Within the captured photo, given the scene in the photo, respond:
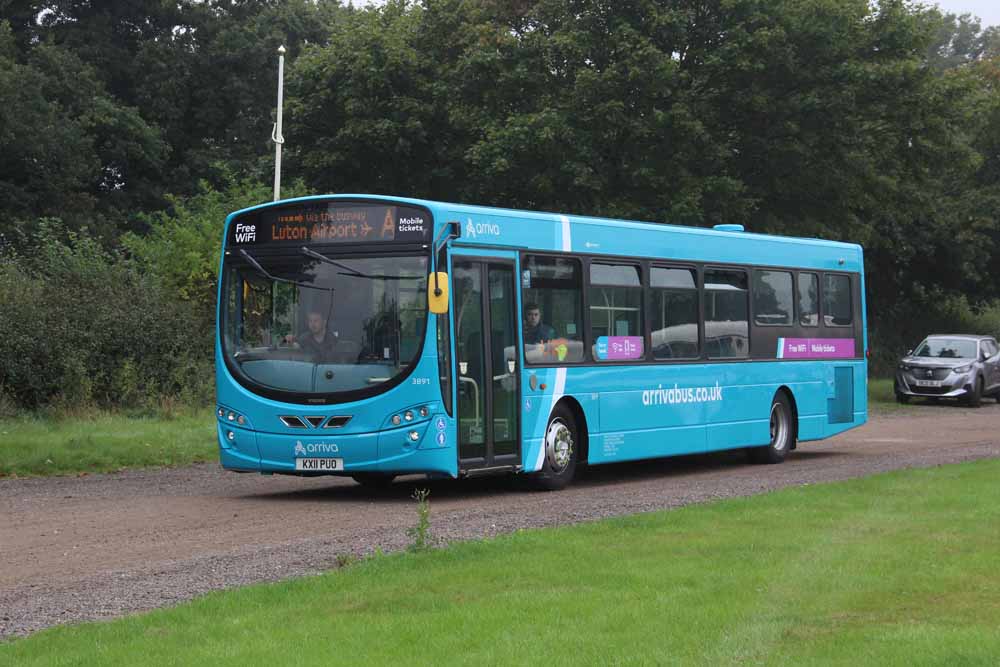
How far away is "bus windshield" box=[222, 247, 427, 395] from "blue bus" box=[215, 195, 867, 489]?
2 cm

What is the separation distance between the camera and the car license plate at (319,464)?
1480cm

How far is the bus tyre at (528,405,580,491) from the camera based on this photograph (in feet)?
53.8

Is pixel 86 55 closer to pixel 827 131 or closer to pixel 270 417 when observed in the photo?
pixel 827 131

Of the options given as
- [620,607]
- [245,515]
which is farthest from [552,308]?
[620,607]

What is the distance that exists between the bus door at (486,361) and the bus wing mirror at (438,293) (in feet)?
1.27

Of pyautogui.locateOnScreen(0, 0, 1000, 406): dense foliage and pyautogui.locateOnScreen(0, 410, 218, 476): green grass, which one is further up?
pyautogui.locateOnScreen(0, 0, 1000, 406): dense foliage

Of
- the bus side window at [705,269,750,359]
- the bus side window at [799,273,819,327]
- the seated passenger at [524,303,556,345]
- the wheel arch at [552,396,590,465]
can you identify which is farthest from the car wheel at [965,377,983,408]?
the seated passenger at [524,303,556,345]

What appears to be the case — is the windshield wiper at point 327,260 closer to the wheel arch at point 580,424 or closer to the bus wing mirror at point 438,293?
the bus wing mirror at point 438,293

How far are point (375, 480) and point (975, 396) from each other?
2439cm

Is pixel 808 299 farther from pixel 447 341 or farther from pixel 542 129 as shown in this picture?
pixel 542 129

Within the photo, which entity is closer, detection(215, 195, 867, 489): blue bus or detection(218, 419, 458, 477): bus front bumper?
detection(218, 419, 458, 477): bus front bumper

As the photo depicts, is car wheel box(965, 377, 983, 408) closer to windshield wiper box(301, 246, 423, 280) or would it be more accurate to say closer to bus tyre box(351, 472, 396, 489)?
bus tyre box(351, 472, 396, 489)

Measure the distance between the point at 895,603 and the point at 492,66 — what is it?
94.6 feet

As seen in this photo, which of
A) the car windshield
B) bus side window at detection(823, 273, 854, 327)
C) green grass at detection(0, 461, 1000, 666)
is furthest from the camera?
the car windshield
